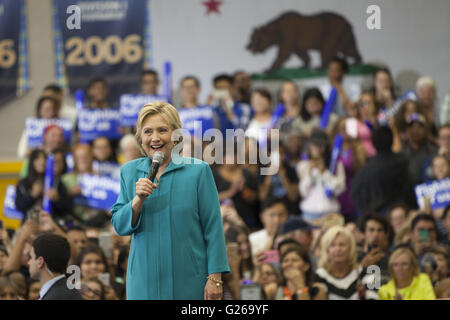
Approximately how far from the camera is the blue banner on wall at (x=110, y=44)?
9.49 metres

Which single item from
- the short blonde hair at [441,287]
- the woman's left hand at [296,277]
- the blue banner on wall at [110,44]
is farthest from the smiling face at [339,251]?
the blue banner on wall at [110,44]

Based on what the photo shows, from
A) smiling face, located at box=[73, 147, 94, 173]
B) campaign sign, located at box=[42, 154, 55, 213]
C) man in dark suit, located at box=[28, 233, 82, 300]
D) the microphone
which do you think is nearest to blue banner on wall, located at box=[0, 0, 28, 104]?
smiling face, located at box=[73, 147, 94, 173]

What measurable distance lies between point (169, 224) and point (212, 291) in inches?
13.1

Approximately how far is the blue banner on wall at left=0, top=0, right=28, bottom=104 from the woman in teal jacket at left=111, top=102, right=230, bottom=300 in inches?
251

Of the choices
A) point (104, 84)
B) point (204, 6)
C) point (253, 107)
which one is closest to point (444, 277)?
point (253, 107)

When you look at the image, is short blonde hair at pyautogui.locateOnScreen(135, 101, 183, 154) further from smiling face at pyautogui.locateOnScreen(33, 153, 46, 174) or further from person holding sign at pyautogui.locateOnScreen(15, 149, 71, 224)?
smiling face at pyautogui.locateOnScreen(33, 153, 46, 174)

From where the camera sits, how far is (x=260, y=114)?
25.5 feet

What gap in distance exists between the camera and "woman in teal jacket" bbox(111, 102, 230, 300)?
139 inches

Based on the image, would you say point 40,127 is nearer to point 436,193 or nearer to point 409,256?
point 436,193

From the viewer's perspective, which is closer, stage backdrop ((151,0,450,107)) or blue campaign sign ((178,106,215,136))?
blue campaign sign ((178,106,215,136))

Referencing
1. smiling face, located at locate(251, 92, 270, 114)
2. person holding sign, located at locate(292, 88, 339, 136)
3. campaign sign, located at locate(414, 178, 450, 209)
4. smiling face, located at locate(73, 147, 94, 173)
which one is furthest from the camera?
person holding sign, located at locate(292, 88, 339, 136)
